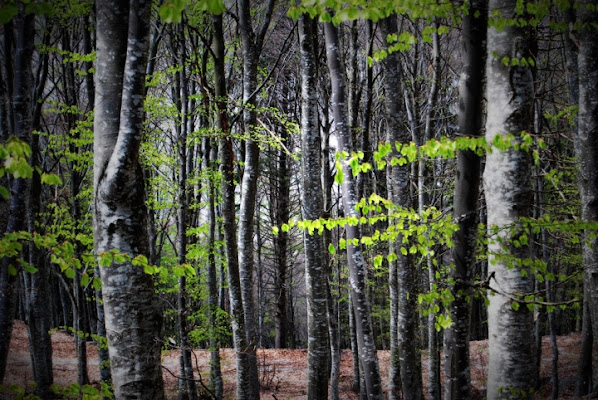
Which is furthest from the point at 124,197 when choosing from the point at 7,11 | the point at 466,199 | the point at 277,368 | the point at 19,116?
the point at 277,368

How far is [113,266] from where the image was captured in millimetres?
2693

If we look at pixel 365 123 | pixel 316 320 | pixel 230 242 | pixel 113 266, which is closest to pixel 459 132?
pixel 113 266

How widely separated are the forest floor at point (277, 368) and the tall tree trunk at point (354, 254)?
6.49m

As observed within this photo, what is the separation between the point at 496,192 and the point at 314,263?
3102mm

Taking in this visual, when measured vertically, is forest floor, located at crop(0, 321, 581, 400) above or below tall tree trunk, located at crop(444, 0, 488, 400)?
below

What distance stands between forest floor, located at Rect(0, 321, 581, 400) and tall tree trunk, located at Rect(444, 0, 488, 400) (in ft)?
27.0

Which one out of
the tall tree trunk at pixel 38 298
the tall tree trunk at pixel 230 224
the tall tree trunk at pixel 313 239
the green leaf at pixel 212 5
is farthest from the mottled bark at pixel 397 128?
the tall tree trunk at pixel 38 298

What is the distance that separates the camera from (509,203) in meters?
3.46

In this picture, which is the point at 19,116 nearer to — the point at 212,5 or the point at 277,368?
the point at 212,5

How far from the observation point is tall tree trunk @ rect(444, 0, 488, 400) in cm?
327

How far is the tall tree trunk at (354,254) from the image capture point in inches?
200

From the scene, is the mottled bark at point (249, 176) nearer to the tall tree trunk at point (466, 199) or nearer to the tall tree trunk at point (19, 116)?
the tall tree trunk at point (19, 116)

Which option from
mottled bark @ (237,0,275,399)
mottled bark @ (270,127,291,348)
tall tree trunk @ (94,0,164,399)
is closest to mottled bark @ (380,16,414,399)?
mottled bark @ (237,0,275,399)

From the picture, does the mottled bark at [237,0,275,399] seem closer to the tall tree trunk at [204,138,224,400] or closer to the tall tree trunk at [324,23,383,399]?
the tall tree trunk at [324,23,383,399]
